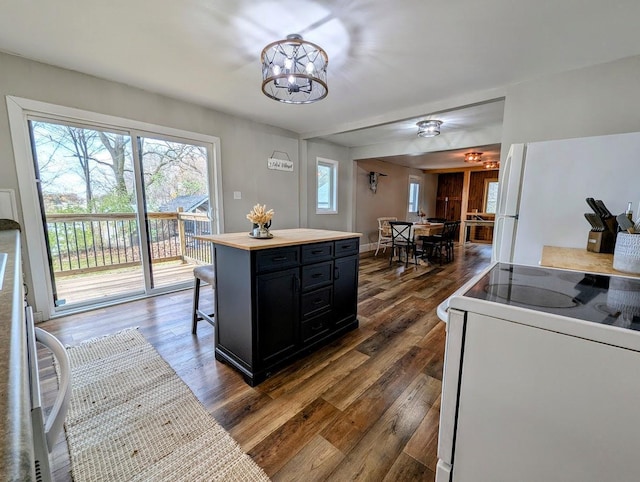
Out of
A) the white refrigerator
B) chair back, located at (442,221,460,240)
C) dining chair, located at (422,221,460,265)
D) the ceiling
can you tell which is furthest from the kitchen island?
chair back, located at (442,221,460,240)

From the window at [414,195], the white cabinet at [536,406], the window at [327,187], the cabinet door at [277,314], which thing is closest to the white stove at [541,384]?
the white cabinet at [536,406]

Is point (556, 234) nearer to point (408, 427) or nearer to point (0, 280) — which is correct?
point (408, 427)

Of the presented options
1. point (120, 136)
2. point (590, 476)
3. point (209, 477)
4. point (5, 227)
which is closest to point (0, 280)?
point (209, 477)

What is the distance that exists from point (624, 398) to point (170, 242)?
4450mm

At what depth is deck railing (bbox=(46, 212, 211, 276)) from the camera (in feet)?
9.52

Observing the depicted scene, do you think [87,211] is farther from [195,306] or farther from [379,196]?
[379,196]

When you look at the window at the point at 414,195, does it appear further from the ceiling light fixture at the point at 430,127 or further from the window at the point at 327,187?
the ceiling light fixture at the point at 430,127

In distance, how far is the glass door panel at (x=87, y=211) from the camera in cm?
266

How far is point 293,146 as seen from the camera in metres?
4.80

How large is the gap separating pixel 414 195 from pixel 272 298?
7.97 metres

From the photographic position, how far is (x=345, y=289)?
2.40m

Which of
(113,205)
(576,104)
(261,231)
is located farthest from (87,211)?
(576,104)

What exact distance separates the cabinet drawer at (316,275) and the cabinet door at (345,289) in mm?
76

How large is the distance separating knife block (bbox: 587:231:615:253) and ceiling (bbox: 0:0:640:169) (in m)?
1.41
